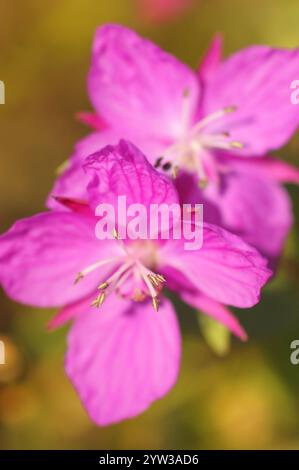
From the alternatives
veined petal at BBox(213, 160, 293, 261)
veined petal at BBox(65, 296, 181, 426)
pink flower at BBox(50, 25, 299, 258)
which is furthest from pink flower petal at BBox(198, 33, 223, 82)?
veined petal at BBox(65, 296, 181, 426)

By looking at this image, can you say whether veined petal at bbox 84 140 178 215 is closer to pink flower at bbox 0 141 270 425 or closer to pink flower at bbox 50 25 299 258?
pink flower at bbox 0 141 270 425

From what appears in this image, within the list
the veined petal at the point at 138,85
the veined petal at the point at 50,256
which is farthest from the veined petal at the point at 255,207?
the veined petal at the point at 50,256

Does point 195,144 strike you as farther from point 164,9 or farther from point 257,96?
point 164,9

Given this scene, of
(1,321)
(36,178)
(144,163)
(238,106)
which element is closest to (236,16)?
(36,178)

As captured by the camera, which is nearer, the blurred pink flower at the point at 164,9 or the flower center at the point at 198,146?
the flower center at the point at 198,146

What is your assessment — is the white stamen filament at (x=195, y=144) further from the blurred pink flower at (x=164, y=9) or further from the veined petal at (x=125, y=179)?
the blurred pink flower at (x=164, y=9)
